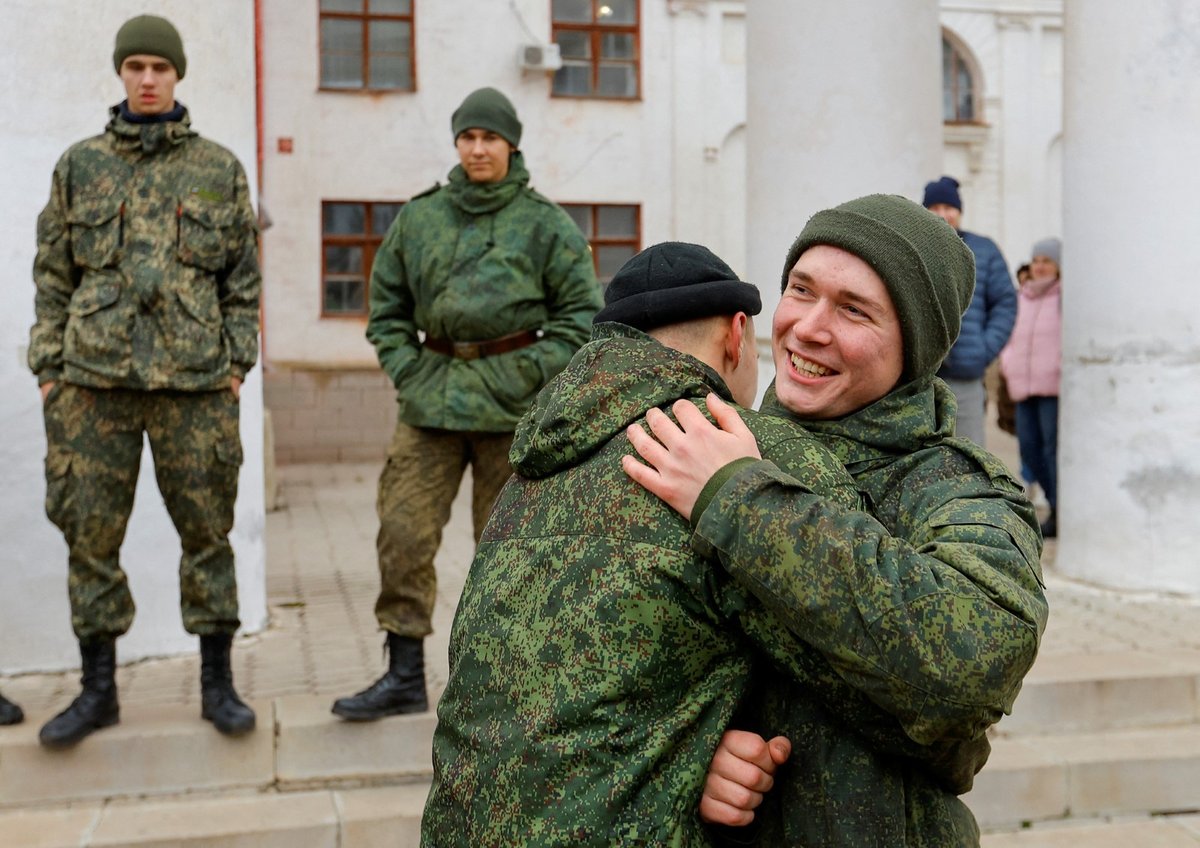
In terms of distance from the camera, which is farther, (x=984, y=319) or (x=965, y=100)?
(x=965, y=100)

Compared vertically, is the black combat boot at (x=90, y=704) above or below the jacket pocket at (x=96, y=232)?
below

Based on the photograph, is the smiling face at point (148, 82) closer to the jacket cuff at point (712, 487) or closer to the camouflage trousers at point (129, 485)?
the camouflage trousers at point (129, 485)

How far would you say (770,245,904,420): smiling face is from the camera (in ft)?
6.30

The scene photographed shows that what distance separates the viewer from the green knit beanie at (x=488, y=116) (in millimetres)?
4777

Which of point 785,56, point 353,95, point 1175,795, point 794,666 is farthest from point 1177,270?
point 353,95

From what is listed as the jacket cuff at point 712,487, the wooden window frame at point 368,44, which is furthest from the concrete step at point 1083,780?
the wooden window frame at point 368,44

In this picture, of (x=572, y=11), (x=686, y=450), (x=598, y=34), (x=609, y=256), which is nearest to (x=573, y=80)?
(x=598, y=34)

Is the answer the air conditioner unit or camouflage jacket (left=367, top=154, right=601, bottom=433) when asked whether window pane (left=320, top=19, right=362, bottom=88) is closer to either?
the air conditioner unit

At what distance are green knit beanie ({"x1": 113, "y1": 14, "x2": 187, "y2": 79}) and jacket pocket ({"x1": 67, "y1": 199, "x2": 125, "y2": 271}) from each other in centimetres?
46

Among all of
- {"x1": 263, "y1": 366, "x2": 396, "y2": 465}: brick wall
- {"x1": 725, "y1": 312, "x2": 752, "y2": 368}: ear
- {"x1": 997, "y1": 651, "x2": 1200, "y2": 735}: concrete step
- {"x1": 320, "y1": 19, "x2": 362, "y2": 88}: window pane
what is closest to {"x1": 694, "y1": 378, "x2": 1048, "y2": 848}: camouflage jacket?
{"x1": 725, "y1": 312, "x2": 752, "y2": 368}: ear

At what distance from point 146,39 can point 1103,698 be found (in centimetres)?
397

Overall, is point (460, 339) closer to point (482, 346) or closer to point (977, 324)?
point (482, 346)

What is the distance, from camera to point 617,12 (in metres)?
18.4

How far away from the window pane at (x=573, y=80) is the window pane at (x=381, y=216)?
2.60 meters
